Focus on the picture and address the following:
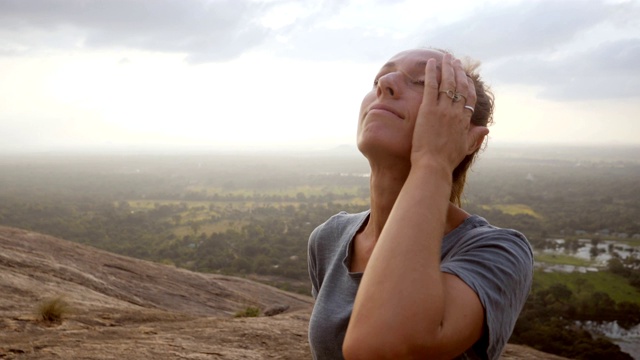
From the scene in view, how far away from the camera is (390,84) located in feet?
5.62

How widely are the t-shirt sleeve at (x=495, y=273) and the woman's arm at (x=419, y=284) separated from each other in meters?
0.04

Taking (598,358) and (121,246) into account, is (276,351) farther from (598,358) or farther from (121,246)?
(121,246)

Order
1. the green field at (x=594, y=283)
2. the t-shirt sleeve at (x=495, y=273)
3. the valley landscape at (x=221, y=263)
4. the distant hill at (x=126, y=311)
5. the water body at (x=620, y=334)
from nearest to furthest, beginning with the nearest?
the t-shirt sleeve at (x=495, y=273), the distant hill at (x=126, y=311), the valley landscape at (x=221, y=263), the water body at (x=620, y=334), the green field at (x=594, y=283)

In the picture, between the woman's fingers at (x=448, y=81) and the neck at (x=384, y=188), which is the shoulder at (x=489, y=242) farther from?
the woman's fingers at (x=448, y=81)

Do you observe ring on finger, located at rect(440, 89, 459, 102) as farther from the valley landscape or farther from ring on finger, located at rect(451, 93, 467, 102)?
the valley landscape

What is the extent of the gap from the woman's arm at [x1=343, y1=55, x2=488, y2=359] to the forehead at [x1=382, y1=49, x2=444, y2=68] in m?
0.31

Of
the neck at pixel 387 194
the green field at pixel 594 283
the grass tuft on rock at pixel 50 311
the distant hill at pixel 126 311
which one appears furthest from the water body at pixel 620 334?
the neck at pixel 387 194

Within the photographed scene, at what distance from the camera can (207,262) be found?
33.4 meters

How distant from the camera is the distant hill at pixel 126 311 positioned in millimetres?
5445

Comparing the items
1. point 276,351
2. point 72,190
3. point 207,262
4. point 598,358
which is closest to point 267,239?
point 207,262

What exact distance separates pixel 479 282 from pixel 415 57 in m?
0.89

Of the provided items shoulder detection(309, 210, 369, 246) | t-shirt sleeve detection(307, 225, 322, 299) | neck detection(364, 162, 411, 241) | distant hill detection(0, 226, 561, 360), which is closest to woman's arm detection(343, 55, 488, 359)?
neck detection(364, 162, 411, 241)

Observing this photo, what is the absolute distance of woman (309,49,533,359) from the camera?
1266 millimetres

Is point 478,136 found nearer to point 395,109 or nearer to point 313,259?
point 395,109
